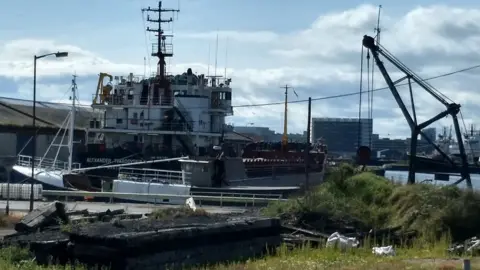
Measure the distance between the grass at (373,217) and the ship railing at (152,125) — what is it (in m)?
30.3

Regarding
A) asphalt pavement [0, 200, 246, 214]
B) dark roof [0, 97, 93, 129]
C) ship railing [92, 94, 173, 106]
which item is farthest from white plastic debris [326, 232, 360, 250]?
dark roof [0, 97, 93, 129]

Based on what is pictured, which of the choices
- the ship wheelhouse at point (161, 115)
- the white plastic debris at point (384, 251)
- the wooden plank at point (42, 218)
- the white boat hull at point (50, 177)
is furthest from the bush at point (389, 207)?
the ship wheelhouse at point (161, 115)

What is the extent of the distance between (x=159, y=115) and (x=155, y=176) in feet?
30.2

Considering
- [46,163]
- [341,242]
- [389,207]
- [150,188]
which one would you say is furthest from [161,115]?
[341,242]

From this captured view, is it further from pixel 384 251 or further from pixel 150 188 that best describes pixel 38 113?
pixel 384 251

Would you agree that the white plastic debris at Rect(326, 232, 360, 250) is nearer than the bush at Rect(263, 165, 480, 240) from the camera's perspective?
Yes

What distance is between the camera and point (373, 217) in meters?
26.8

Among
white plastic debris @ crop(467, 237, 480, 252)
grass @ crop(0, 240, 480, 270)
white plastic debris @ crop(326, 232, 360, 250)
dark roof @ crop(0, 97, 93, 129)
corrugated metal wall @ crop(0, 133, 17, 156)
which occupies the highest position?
dark roof @ crop(0, 97, 93, 129)

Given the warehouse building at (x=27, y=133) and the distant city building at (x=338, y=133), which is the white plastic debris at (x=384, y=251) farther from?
the distant city building at (x=338, y=133)

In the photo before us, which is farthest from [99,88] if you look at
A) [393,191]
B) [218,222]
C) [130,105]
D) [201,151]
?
[218,222]

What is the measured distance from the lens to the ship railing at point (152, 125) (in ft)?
199

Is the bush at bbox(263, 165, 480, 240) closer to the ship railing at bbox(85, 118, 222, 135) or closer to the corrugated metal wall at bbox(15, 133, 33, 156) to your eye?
the ship railing at bbox(85, 118, 222, 135)

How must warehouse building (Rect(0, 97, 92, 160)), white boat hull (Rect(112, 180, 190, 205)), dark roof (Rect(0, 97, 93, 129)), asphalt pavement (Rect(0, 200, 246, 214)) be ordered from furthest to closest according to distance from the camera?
dark roof (Rect(0, 97, 93, 129)), warehouse building (Rect(0, 97, 92, 160)), white boat hull (Rect(112, 180, 190, 205)), asphalt pavement (Rect(0, 200, 246, 214))

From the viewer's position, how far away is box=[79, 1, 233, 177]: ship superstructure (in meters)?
59.9
